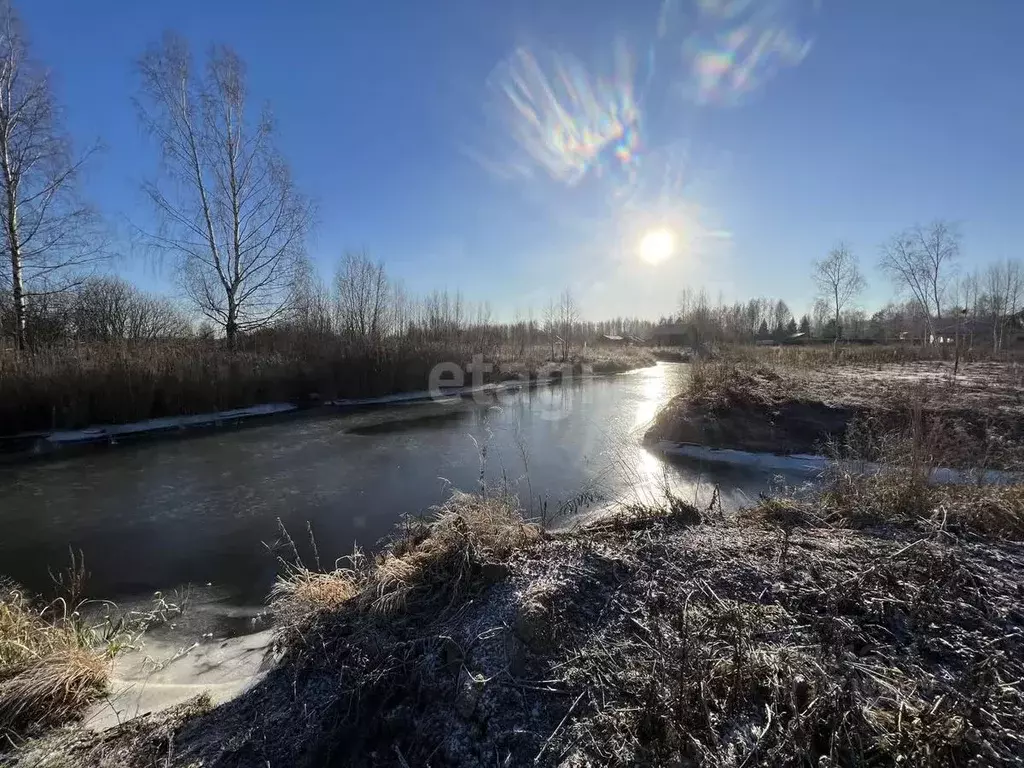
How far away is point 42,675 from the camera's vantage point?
2500mm

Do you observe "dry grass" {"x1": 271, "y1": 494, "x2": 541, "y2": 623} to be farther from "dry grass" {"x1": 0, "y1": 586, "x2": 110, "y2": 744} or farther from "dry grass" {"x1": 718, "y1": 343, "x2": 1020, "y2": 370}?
"dry grass" {"x1": 718, "y1": 343, "x2": 1020, "y2": 370}

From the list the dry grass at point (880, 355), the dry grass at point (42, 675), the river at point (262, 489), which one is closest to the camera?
the dry grass at point (42, 675)

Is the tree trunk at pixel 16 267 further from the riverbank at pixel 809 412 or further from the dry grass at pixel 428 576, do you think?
the riverbank at pixel 809 412

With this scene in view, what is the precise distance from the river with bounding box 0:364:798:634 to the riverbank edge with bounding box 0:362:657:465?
0.84m

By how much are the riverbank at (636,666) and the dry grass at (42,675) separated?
27 cm

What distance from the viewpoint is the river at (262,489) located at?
510 cm

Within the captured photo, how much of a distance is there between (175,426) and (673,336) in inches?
2273

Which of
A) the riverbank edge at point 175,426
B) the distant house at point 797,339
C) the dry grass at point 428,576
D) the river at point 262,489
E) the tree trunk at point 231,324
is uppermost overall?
the tree trunk at point 231,324

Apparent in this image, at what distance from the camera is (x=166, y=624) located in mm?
4027

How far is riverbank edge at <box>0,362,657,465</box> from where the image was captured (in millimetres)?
10484

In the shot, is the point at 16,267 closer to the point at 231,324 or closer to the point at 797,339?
Answer: the point at 231,324

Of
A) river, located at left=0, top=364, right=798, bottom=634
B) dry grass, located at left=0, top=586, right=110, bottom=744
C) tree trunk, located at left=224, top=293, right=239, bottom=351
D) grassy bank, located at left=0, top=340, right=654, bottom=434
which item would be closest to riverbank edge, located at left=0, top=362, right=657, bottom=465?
grassy bank, located at left=0, top=340, right=654, bottom=434

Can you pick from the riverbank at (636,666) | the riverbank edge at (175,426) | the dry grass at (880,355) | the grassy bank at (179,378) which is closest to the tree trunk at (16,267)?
the grassy bank at (179,378)

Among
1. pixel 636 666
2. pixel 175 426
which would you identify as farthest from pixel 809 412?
pixel 175 426
